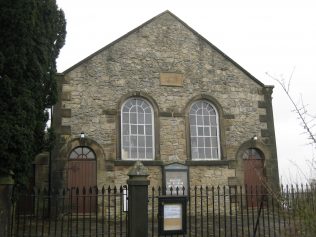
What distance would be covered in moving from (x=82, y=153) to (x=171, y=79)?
14.2ft

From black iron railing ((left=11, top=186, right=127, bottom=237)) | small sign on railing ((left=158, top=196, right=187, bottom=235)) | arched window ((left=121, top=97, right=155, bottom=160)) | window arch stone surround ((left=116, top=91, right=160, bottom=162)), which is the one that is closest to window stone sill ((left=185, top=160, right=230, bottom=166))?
window arch stone surround ((left=116, top=91, right=160, bottom=162))

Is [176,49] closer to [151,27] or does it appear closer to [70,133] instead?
[151,27]

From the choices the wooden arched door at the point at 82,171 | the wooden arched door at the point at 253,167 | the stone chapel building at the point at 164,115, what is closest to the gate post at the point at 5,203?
the stone chapel building at the point at 164,115

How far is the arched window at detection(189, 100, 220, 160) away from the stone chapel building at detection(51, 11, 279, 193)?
38mm

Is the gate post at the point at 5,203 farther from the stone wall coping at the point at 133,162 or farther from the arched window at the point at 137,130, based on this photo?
the arched window at the point at 137,130

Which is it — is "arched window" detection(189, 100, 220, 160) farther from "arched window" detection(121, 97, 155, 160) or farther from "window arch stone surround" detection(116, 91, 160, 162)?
"arched window" detection(121, 97, 155, 160)

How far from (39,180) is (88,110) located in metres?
2.89

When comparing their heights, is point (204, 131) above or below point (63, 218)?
above

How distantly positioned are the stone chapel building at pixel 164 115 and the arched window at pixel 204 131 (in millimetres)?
38

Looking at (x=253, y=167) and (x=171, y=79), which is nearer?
(x=171, y=79)

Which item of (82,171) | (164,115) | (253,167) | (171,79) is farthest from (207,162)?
(82,171)

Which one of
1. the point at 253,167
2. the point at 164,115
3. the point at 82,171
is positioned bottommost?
the point at 82,171

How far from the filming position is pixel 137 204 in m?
8.46

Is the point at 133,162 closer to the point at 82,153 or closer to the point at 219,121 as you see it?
the point at 82,153
